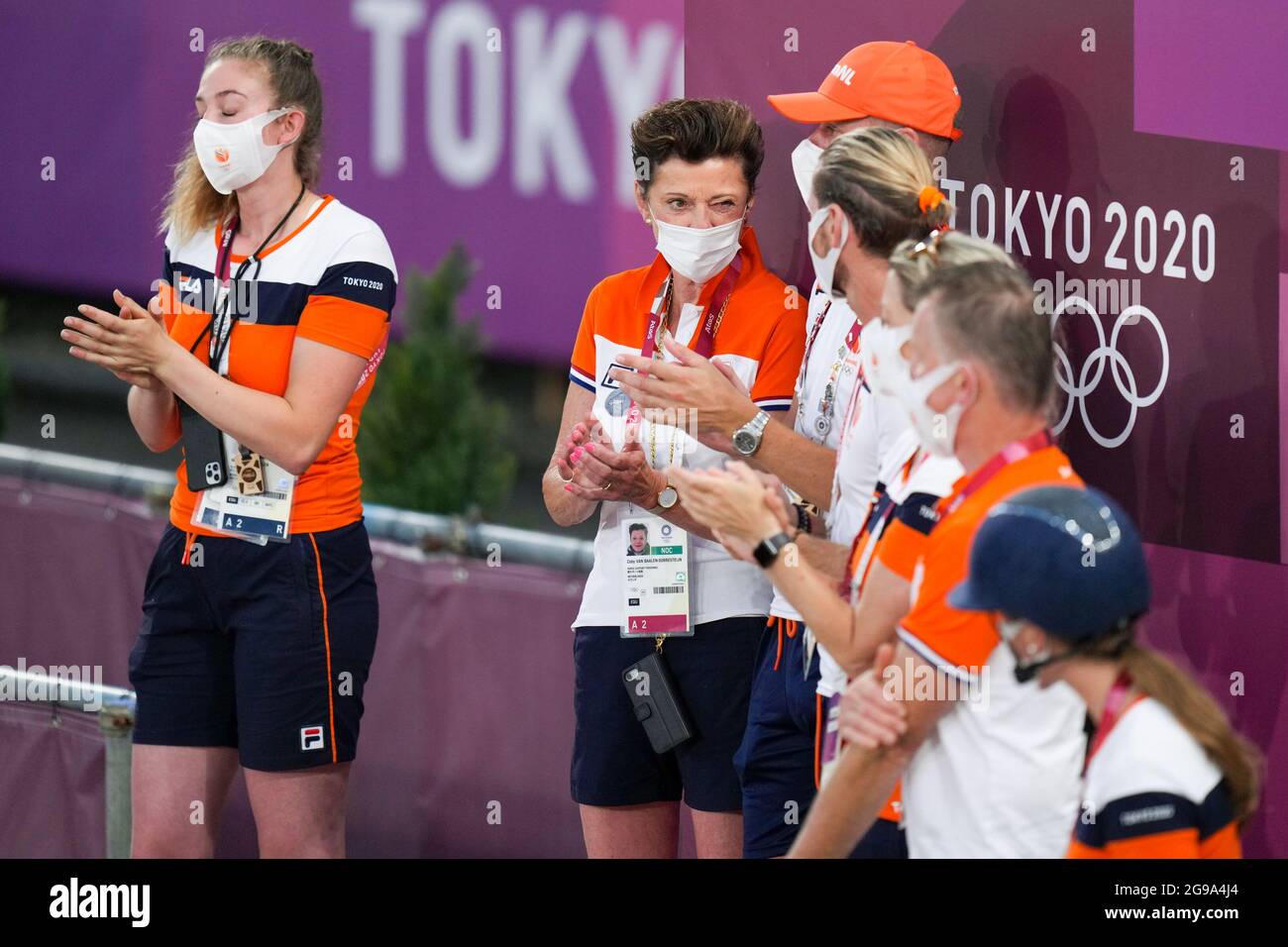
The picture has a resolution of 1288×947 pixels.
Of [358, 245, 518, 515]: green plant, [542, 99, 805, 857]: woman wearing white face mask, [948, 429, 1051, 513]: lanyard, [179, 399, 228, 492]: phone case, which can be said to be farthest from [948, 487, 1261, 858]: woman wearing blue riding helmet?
[358, 245, 518, 515]: green plant

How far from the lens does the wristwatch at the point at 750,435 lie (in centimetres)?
288

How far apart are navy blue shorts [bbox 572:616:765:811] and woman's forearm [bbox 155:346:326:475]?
26.2 inches

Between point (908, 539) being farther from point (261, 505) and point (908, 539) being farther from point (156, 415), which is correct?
point (156, 415)

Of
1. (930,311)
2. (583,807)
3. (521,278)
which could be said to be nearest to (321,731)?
(583,807)

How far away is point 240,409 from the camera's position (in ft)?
9.50

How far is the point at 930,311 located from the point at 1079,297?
114 centimetres

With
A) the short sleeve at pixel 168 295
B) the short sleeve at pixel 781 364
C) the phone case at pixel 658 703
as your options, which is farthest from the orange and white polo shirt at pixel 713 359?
the short sleeve at pixel 168 295

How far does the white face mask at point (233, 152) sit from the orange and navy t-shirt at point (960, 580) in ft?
5.02

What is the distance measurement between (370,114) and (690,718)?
2853 mm

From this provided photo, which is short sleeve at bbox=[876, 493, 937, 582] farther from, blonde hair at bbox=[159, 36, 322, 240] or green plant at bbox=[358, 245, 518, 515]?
green plant at bbox=[358, 245, 518, 515]

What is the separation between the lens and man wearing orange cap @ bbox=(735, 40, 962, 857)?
2.65 metres

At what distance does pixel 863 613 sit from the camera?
2.27 metres
